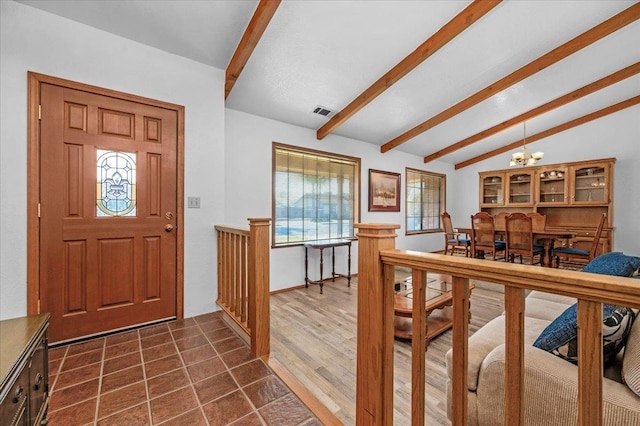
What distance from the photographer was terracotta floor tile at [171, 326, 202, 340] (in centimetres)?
230

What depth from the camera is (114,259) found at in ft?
7.66

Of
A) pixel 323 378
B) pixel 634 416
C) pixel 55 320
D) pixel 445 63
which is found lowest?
pixel 323 378

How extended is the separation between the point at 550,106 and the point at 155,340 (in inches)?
247

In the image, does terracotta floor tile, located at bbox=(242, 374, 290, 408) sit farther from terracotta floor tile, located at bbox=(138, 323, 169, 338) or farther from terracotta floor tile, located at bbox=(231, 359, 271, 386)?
terracotta floor tile, located at bbox=(138, 323, 169, 338)

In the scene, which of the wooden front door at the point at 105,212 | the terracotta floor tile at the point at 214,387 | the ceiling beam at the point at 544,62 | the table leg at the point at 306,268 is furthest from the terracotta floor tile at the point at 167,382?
the ceiling beam at the point at 544,62

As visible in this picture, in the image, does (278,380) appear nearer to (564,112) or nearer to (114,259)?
(114,259)

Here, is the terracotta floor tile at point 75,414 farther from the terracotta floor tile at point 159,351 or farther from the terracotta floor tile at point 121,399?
the terracotta floor tile at point 159,351

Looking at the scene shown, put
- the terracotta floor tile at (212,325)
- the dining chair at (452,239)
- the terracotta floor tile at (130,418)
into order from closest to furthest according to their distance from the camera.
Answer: the terracotta floor tile at (130,418) < the terracotta floor tile at (212,325) < the dining chair at (452,239)

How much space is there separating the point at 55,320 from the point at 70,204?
924 mm

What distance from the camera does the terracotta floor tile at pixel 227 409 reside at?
4.68 feet

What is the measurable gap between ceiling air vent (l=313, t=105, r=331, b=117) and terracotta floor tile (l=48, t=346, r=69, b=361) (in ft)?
11.4

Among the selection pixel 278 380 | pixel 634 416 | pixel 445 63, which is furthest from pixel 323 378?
pixel 445 63

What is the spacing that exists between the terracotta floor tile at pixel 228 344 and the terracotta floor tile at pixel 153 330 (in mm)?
604

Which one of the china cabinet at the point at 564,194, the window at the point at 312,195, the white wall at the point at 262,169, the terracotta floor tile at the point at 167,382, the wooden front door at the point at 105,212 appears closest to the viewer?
the terracotta floor tile at the point at 167,382
